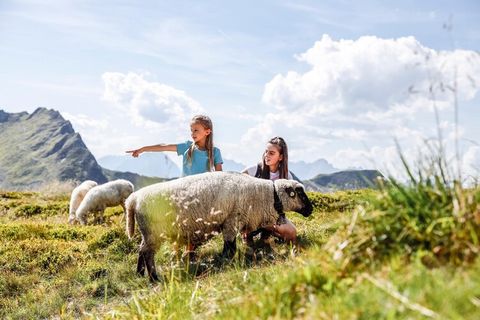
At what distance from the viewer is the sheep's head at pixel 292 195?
944 centimetres

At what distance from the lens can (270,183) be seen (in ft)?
30.8

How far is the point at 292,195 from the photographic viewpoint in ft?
31.1

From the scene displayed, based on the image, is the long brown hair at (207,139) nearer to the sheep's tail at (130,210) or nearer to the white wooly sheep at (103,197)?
the sheep's tail at (130,210)

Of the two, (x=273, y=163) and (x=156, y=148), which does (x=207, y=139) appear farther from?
(x=273, y=163)

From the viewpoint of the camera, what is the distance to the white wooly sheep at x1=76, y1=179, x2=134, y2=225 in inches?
681

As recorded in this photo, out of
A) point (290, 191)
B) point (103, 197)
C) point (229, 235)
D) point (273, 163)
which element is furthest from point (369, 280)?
point (103, 197)

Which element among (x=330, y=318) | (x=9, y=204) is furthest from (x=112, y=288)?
(x=9, y=204)

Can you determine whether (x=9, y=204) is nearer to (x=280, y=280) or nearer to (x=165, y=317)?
(x=165, y=317)

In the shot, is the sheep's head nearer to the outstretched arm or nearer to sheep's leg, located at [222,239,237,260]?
sheep's leg, located at [222,239,237,260]

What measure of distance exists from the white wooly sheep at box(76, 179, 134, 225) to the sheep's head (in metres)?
9.87

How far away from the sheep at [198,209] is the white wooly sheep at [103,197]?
29.3 ft

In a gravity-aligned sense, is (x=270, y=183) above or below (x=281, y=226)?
above

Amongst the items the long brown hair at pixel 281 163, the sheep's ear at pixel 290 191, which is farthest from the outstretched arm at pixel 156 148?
the sheep's ear at pixel 290 191

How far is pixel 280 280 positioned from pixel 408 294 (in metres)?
1.05
